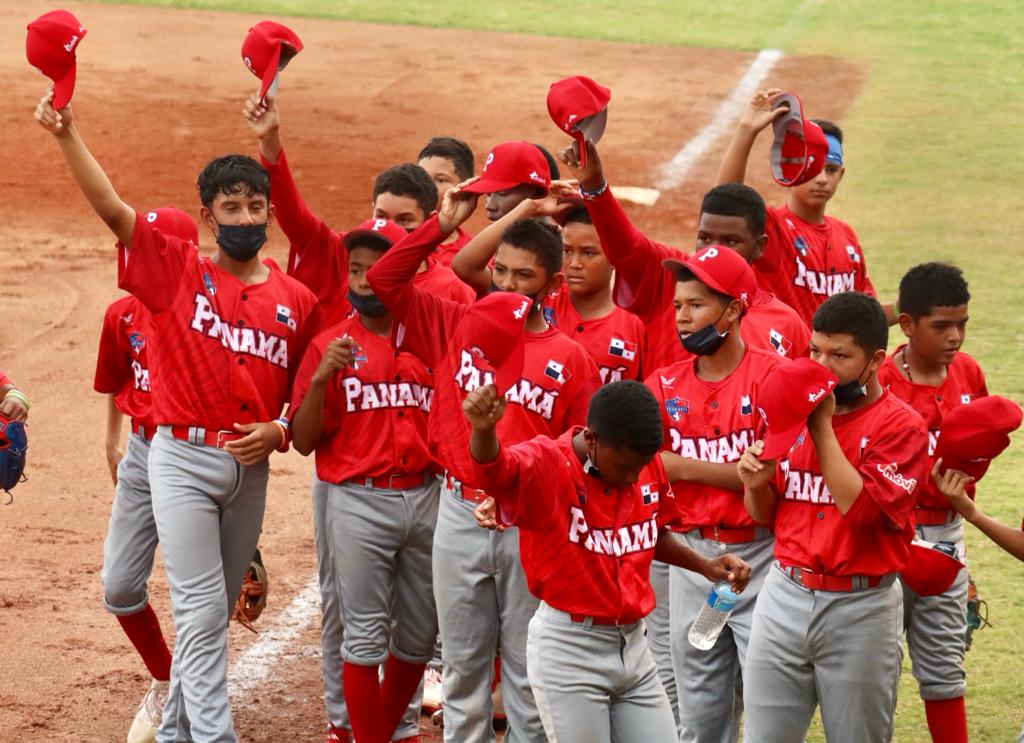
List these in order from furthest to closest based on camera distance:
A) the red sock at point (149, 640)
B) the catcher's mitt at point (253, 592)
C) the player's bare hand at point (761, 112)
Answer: the catcher's mitt at point (253, 592), the red sock at point (149, 640), the player's bare hand at point (761, 112)

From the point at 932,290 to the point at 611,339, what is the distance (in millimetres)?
1177

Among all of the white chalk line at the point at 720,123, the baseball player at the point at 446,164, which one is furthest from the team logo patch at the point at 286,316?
the white chalk line at the point at 720,123

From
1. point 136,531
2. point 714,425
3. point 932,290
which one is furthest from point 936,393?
point 136,531

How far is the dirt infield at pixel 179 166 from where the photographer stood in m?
6.96

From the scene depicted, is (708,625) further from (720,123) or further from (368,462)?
(720,123)

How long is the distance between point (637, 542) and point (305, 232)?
2169 millimetres

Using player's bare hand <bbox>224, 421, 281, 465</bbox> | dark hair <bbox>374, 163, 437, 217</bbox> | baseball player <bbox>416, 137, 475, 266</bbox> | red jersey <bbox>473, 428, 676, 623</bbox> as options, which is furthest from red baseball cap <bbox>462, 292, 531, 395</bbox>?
baseball player <bbox>416, 137, 475, 266</bbox>

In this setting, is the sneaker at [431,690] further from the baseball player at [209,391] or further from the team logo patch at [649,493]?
the team logo patch at [649,493]

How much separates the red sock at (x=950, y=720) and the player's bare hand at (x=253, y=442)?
261 centimetres

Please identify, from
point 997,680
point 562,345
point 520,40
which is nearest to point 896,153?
point 520,40

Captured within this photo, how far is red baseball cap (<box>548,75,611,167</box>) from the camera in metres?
5.50

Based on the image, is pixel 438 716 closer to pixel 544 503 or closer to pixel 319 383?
pixel 319 383

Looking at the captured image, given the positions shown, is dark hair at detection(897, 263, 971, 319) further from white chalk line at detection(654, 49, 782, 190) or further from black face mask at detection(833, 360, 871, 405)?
white chalk line at detection(654, 49, 782, 190)

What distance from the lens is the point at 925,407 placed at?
581cm
